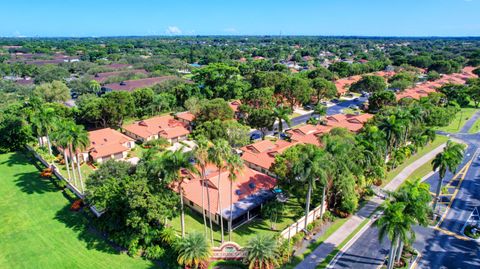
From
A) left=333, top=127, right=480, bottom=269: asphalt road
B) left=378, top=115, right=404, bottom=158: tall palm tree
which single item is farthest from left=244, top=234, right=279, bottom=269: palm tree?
left=378, top=115, right=404, bottom=158: tall palm tree

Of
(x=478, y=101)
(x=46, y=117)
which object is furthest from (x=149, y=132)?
(x=478, y=101)

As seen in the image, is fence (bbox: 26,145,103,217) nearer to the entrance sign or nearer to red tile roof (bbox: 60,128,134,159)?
red tile roof (bbox: 60,128,134,159)

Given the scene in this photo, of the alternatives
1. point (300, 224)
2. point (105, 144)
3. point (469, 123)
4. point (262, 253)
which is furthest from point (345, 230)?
point (469, 123)

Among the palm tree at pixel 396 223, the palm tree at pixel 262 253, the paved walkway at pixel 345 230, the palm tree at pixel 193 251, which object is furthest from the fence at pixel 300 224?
the palm tree at pixel 396 223

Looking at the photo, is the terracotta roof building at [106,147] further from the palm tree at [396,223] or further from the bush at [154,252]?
the palm tree at [396,223]

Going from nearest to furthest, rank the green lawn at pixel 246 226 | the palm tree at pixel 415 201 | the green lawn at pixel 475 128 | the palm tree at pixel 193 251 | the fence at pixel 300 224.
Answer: the palm tree at pixel 415 201
the palm tree at pixel 193 251
the fence at pixel 300 224
the green lawn at pixel 246 226
the green lawn at pixel 475 128
